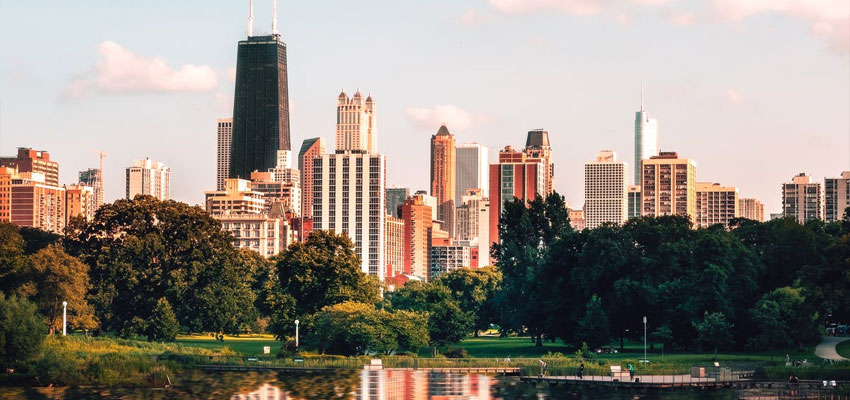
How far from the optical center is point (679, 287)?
344 feet

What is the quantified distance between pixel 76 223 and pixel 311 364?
3641cm

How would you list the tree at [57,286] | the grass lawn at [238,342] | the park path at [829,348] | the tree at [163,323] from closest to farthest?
the park path at [829,348]
the tree at [57,286]
the tree at [163,323]
the grass lawn at [238,342]

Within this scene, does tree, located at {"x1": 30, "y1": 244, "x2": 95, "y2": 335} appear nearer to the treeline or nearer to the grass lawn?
the grass lawn

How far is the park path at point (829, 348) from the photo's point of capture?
9300 centimetres

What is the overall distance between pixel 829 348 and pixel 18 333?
60696 millimetres

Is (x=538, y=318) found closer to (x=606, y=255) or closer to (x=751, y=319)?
(x=606, y=255)

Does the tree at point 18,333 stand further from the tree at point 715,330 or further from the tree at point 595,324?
the tree at point 715,330

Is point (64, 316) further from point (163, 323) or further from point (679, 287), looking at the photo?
point (679, 287)

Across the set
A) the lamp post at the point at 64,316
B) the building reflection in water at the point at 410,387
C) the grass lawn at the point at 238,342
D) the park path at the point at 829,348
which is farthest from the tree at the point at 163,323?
the park path at the point at 829,348

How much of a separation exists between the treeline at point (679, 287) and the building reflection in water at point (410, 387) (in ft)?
67.5

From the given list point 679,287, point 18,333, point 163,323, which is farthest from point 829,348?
point 18,333

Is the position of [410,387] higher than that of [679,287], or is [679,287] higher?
[679,287]

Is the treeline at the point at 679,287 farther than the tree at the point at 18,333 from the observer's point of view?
Yes

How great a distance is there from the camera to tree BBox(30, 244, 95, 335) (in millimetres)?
106500
